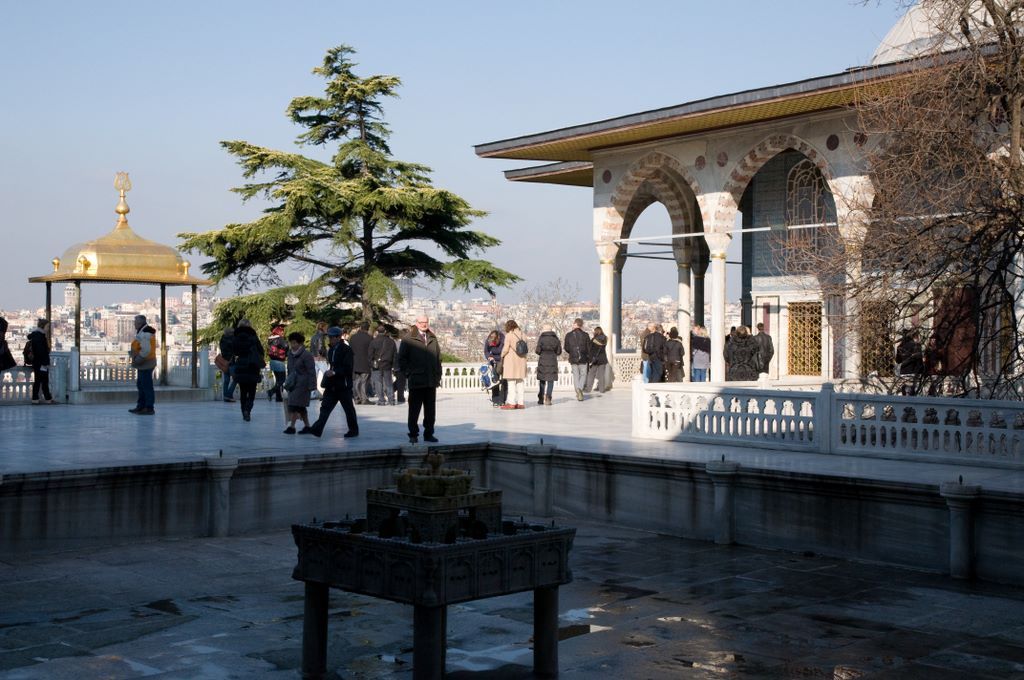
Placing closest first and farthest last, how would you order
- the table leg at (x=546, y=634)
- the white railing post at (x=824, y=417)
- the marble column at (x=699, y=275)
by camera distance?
the table leg at (x=546, y=634) < the white railing post at (x=824, y=417) < the marble column at (x=699, y=275)

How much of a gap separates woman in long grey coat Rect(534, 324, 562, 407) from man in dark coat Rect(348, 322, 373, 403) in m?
2.45

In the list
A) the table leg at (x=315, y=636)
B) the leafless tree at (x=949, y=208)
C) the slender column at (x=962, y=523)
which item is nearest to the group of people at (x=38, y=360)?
the leafless tree at (x=949, y=208)

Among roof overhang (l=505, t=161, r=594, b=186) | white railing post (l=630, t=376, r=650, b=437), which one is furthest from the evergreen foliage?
white railing post (l=630, t=376, r=650, b=437)

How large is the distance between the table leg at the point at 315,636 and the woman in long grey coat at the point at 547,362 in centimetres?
1229

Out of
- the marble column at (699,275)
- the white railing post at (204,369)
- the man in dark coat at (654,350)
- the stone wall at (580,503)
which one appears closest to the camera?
the stone wall at (580,503)

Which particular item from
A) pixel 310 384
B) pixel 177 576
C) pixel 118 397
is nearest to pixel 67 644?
pixel 177 576

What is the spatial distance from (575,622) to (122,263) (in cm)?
1482

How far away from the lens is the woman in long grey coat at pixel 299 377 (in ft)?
42.3

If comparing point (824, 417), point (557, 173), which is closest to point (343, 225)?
point (557, 173)

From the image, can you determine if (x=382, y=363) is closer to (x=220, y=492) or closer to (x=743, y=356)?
(x=743, y=356)

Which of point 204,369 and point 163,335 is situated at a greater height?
point 163,335

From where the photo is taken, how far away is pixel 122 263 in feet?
65.6

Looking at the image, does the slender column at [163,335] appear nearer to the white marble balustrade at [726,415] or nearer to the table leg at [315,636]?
the white marble balustrade at [726,415]

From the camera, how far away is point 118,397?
62.0ft
